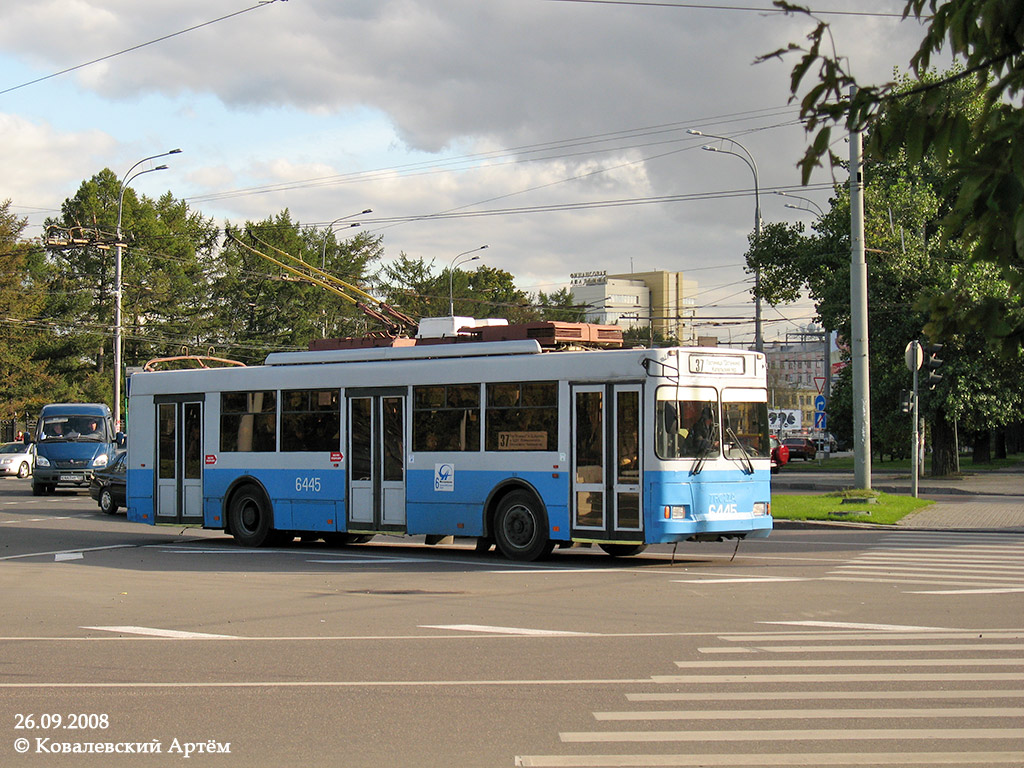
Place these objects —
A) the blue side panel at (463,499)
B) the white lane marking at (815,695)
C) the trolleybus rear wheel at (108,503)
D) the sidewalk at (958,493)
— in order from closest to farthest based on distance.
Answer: the white lane marking at (815,695), the blue side panel at (463,499), the sidewalk at (958,493), the trolleybus rear wheel at (108,503)

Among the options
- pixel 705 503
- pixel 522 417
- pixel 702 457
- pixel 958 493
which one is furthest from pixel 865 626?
pixel 958 493

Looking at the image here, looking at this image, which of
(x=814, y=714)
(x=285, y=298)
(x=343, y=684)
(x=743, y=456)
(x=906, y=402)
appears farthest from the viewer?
(x=285, y=298)

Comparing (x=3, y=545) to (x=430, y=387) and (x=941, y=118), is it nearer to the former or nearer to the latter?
(x=430, y=387)

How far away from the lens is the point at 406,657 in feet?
29.5

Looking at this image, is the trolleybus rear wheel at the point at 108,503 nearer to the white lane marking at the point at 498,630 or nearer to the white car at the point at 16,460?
the white lane marking at the point at 498,630

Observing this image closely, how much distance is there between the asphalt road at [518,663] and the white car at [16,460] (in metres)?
38.0

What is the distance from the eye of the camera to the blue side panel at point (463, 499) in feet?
51.6

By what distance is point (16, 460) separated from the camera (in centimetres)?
5144

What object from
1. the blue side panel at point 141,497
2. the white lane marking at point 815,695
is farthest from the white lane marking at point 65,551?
the white lane marking at point 815,695

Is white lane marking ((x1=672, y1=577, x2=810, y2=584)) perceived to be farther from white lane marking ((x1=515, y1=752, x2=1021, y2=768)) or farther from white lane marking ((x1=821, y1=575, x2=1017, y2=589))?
white lane marking ((x1=515, y1=752, x2=1021, y2=768))

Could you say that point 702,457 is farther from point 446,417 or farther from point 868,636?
point 868,636

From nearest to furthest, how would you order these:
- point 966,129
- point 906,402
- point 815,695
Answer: point 966,129 → point 815,695 → point 906,402

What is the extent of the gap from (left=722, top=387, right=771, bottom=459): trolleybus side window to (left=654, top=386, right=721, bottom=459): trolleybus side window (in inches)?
7.9

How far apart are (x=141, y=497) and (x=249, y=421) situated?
2792 millimetres
